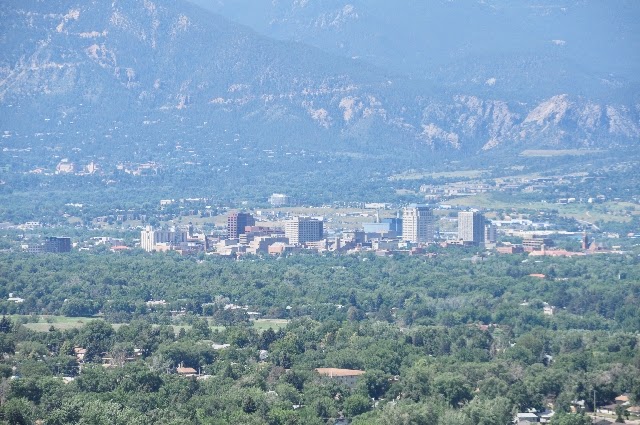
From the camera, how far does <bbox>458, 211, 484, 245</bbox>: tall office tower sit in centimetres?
14112

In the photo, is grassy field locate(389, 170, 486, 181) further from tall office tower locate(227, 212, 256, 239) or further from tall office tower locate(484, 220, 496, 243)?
tall office tower locate(227, 212, 256, 239)

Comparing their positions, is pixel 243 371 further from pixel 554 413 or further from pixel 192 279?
pixel 192 279

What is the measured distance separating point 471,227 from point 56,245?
28.0m

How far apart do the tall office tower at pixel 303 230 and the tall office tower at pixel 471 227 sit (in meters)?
9.04

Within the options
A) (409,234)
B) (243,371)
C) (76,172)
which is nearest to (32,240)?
(409,234)

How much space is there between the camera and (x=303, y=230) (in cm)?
14088

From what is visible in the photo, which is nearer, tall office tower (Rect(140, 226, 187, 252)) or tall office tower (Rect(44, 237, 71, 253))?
tall office tower (Rect(44, 237, 71, 253))

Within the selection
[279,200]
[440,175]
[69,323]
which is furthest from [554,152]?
[69,323]

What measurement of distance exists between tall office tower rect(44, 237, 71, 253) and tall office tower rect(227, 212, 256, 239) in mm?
14527

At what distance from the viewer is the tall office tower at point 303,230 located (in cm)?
14012

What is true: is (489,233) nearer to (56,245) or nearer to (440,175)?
(56,245)

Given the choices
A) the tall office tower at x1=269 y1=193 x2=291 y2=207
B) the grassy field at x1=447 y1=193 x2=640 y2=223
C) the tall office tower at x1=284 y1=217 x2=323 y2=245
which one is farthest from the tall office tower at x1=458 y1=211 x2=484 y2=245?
the tall office tower at x1=269 y1=193 x2=291 y2=207

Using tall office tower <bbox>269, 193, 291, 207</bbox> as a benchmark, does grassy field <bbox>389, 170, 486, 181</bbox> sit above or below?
above

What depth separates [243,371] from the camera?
67.6 m
